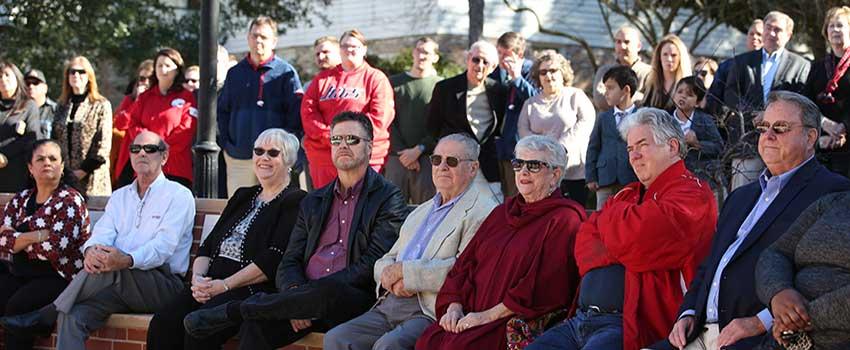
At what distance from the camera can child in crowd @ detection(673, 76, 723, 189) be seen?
859cm

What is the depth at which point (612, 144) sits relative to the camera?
951cm

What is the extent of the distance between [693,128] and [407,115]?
2.69 m

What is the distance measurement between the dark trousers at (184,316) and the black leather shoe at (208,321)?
0.47 ft

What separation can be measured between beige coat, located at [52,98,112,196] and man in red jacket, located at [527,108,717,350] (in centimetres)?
658

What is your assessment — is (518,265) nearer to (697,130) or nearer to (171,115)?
(697,130)

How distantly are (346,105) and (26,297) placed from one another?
2.86 meters

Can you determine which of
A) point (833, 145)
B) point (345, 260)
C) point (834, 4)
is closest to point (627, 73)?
point (833, 145)

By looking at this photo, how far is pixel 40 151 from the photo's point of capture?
9.48m

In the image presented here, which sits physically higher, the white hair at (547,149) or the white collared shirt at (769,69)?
the white collared shirt at (769,69)

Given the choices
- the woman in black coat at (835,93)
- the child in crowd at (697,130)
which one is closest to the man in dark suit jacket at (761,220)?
the child in crowd at (697,130)

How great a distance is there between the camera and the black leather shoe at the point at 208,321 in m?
7.82

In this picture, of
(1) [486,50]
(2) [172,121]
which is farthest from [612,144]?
(2) [172,121]

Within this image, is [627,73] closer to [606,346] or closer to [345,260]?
[345,260]

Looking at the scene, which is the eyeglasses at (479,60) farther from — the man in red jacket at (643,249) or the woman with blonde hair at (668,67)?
the man in red jacket at (643,249)
